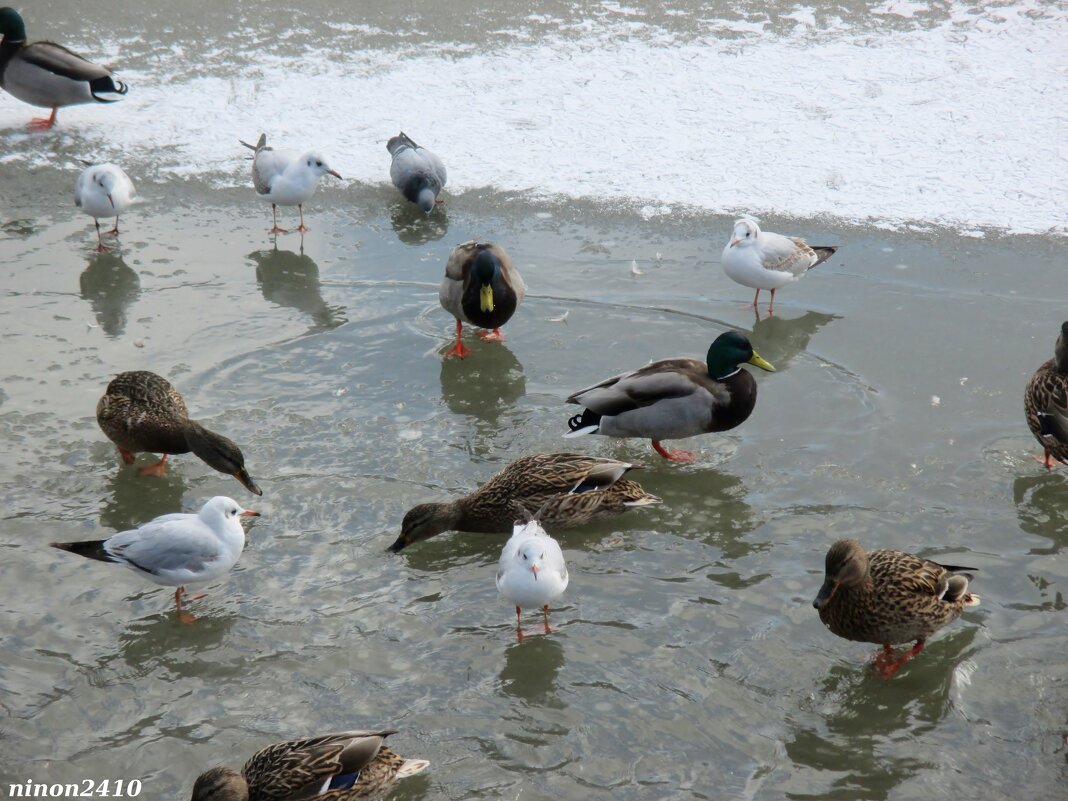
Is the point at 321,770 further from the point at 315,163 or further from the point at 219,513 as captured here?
the point at 315,163

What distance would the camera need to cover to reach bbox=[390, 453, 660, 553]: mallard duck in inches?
211

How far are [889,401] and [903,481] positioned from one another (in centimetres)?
79

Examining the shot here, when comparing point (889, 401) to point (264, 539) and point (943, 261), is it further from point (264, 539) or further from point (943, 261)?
point (264, 539)

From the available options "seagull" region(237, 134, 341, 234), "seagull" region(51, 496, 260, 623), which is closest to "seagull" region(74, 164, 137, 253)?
"seagull" region(237, 134, 341, 234)

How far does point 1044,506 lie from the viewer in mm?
5469

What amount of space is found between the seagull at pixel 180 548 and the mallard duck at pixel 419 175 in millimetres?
4232

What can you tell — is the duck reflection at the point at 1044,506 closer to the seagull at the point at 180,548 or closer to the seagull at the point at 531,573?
the seagull at the point at 531,573

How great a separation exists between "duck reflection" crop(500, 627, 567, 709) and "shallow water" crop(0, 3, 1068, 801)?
0.02 metres

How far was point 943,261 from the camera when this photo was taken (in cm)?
779

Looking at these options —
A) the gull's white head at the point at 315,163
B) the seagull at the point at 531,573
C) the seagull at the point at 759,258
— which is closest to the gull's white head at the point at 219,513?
the seagull at the point at 531,573

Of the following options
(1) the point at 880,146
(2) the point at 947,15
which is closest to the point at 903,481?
(1) the point at 880,146

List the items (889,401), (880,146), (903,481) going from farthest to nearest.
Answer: (880,146) → (889,401) → (903,481)

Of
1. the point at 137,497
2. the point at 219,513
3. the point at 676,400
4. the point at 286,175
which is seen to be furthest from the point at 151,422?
the point at 286,175

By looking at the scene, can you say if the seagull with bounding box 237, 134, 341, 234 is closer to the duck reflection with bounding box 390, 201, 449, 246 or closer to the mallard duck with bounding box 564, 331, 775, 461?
the duck reflection with bounding box 390, 201, 449, 246
